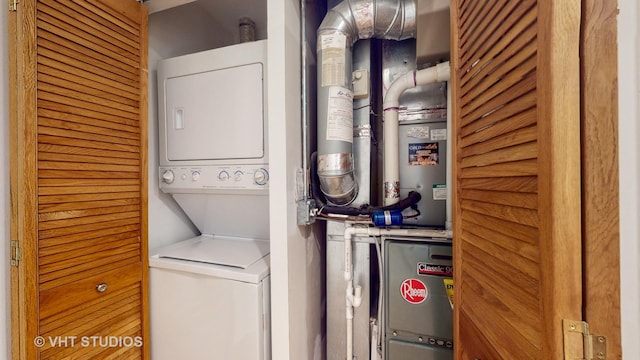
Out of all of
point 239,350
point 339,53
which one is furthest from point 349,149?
point 239,350

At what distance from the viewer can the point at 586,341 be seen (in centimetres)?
50

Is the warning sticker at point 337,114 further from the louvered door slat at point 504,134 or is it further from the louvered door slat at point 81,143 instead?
the louvered door slat at point 81,143

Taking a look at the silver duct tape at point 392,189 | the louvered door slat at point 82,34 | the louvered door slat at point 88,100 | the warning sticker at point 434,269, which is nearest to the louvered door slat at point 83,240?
the louvered door slat at point 88,100

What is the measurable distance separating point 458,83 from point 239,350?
1552 millimetres

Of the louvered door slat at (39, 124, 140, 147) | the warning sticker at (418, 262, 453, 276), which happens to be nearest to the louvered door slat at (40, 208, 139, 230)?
the louvered door slat at (39, 124, 140, 147)

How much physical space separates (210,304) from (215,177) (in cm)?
71

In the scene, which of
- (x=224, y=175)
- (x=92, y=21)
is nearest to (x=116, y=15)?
(x=92, y=21)

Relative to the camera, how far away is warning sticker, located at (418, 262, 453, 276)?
1286 mm

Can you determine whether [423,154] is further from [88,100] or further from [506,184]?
[88,100]

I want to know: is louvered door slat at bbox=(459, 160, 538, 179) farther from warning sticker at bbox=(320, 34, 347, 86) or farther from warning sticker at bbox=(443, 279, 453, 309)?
warning sticker at bbox=(320, 34, 347, 86)

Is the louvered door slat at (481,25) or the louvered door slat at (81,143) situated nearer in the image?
the louvered door slat at (481,25)

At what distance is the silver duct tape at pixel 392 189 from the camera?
4.85ft

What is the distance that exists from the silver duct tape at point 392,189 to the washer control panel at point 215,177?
0.70 metres

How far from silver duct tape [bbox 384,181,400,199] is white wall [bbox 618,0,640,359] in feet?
3.08
